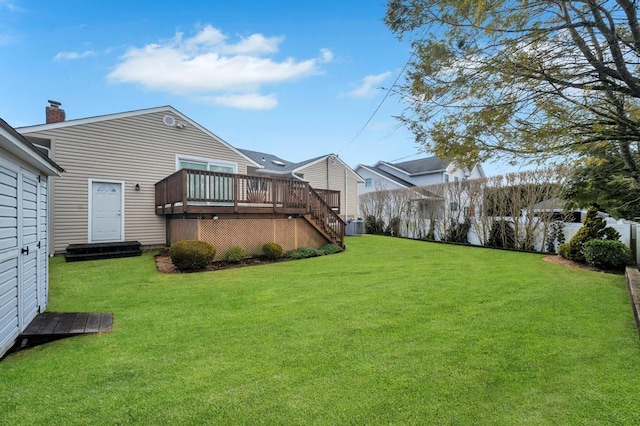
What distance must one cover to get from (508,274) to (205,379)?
7.01 m

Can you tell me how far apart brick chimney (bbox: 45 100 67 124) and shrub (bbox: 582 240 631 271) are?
16.6 meters

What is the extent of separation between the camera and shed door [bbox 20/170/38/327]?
13.2 feet

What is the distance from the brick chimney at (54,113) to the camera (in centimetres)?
1059

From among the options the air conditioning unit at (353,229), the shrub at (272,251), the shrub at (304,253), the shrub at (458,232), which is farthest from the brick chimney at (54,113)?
the shrub at (458,232)

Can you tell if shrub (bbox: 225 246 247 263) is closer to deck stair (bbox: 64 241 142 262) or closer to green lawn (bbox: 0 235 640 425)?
green lawn (bbox: 0 235 640 425)

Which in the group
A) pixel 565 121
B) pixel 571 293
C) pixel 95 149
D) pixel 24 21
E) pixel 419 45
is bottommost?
pixel 571 293

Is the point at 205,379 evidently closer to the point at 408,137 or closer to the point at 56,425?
the point at 56,425

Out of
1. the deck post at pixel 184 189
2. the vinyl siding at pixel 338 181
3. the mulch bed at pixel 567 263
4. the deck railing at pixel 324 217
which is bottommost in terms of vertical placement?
the mulch bed at pixel 567 263

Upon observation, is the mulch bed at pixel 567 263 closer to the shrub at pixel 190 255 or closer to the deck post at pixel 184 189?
the shrub at pixel 190 255

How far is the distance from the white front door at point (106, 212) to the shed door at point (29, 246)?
20.8 feet

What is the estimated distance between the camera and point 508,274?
7.29 metres

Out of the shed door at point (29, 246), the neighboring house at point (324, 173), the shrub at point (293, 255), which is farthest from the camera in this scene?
the neighboring house at point (324, 173)

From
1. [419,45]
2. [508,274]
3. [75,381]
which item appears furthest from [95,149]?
[508,274]

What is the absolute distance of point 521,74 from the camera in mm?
2520
